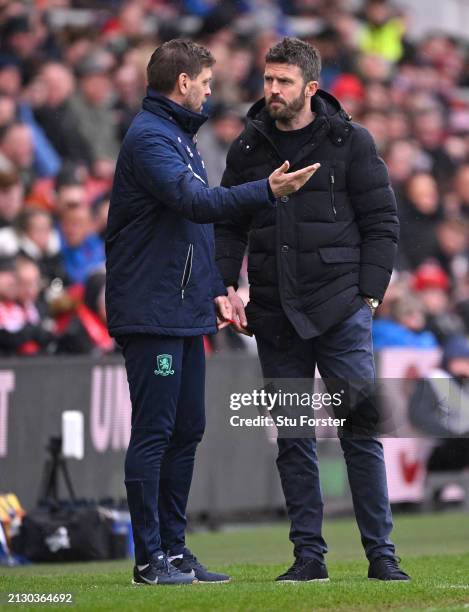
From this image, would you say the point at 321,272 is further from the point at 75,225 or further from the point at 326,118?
the point at 75,225

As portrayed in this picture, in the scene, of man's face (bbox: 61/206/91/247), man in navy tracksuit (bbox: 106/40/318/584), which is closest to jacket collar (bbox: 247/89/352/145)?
man in navy tracksuit (bbox: 106/40/318/584)

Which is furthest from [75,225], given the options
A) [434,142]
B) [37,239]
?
[434,142]

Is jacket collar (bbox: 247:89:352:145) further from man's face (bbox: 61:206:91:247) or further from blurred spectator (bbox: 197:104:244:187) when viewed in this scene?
blurred spectator (bbox: 197:104:244:187)

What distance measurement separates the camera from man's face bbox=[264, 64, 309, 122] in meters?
7.25

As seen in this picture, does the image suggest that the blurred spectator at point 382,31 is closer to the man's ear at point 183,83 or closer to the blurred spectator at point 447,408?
the blurred spectator at point 447,408

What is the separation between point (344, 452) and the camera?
7367 mm

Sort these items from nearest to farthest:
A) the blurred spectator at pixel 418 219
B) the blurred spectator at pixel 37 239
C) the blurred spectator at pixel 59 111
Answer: the blurred spectator at pixel 37 239 → the blurred spectator at pixel 59 111 → the blurred spectator at pixel 418 219

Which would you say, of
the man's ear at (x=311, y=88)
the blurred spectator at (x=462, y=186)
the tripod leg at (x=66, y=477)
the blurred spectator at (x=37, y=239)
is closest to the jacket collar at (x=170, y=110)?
the man's ear at (x=311, y=88)

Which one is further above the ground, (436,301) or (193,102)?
(193,102)

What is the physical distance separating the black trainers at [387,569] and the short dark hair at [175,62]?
222 cm

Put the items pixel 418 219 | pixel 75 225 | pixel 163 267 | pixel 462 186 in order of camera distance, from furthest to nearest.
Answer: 1. pixel 462 186
2. pixel 418 219
3. pixel 75 225
4. pixel 163 267

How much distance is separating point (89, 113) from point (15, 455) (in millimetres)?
4471

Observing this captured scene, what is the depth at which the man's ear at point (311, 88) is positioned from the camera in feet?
24.0

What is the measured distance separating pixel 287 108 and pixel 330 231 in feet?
1.83
